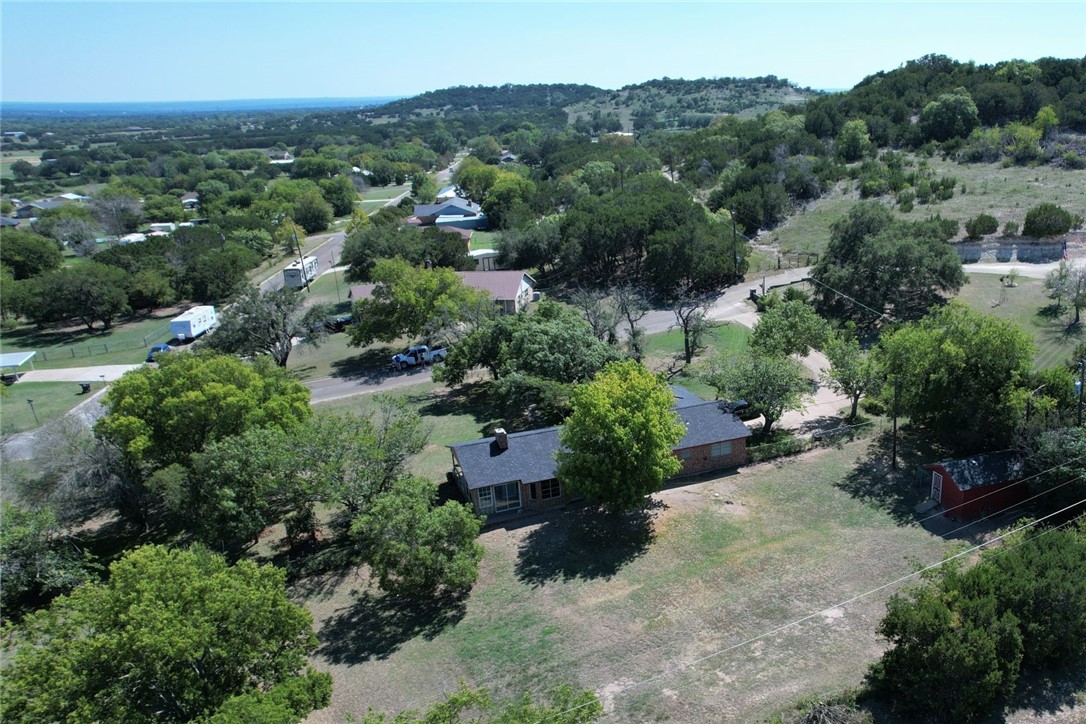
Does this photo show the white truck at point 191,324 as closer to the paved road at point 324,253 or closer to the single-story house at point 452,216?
the paved road at point 324,253

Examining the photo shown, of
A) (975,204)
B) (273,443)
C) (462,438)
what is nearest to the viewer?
(273,443)

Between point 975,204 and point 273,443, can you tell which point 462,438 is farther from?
point 975,204

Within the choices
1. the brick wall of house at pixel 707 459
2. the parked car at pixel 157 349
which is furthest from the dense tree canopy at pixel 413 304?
the brick wall of house at pixel 707 459

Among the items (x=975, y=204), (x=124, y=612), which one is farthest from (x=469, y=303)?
(x=975, y=204)

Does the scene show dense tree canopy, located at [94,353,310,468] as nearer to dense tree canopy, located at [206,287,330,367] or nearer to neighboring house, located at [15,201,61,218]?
dense tree canopy, located at [206,287,330,367]

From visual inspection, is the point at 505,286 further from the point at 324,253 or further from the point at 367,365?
the point at 324,253
